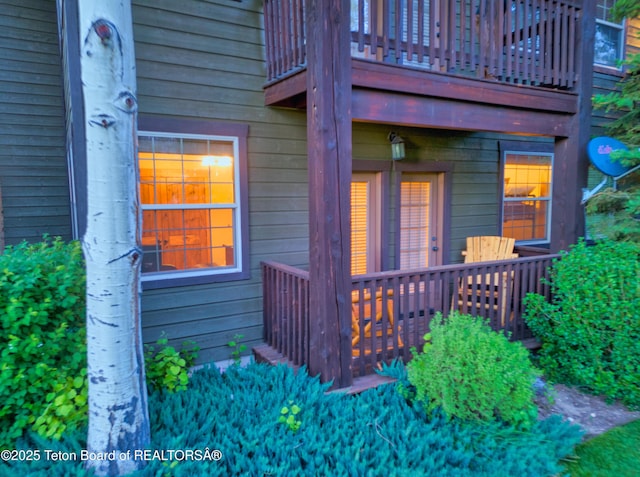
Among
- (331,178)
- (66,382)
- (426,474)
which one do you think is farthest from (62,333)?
(426,474)

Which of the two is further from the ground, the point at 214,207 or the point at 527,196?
the point at 527,196

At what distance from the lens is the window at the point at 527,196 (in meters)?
6.40

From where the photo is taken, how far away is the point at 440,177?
582 cm

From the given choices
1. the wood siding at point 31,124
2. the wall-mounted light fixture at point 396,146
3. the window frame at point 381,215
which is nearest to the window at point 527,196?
the wall-mounted light fixture at point 396,146

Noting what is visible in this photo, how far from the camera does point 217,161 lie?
4.29 meters

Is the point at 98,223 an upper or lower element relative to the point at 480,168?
lower

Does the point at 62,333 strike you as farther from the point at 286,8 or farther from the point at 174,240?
the point at 286,8

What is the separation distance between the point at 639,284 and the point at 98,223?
4.22 metres

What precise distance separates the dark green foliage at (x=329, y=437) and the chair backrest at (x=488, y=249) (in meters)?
2.86

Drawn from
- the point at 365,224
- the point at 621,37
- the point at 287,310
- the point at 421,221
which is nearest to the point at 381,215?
the point at 365,224

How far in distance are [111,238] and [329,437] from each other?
1814 millimetres

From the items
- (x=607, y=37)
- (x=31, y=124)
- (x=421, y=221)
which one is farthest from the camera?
(x=607, y=37)

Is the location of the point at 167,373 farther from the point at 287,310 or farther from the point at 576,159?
the point at 576,159

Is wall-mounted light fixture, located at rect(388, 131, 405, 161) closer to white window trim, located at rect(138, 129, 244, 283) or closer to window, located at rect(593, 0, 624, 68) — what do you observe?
white window trim, located at rect(138, 129, 244, 283)
